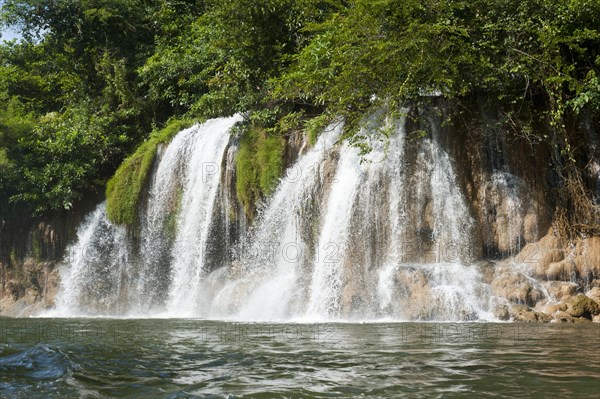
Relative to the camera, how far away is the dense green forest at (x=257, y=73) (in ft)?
43.2

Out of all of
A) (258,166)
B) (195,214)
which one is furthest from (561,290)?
(195,214)

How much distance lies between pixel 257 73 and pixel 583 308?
9.95m

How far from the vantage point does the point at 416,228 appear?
45.3 feet

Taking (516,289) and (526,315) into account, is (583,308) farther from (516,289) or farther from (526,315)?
(516,289)

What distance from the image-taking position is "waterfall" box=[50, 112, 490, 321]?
41.9 ft

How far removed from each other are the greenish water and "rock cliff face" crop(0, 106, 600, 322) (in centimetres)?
288

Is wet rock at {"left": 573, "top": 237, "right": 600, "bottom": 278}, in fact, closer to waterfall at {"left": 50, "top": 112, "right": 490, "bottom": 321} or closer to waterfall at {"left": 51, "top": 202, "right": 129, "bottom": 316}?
waterfall at {"left": 50, "top": 112, "right": 490, "bottom": 321}

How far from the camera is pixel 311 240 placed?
1448 cm

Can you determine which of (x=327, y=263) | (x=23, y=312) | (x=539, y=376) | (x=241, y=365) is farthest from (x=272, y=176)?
(x=539, y=376)

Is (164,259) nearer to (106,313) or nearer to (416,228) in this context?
(106,313)

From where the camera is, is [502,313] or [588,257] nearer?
[502,313]

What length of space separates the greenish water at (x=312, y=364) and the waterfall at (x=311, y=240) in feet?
10.6

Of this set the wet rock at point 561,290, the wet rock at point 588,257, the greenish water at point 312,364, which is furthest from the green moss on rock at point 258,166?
the greenish water at point 312,364

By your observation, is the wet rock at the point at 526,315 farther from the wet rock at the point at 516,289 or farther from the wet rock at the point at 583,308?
the wet rock at the point at 516,289
